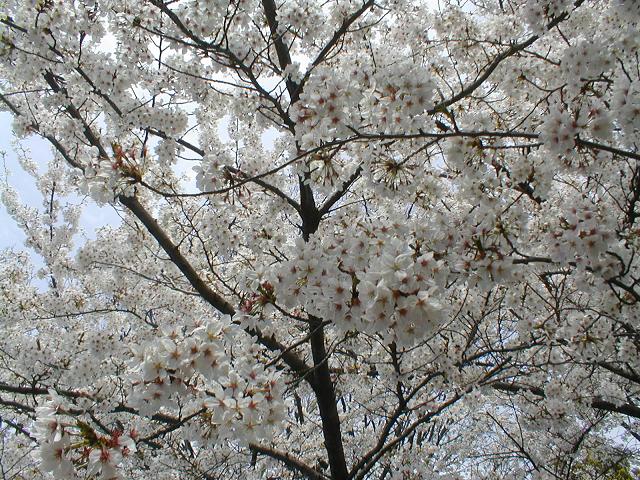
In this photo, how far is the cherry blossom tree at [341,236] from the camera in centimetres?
234

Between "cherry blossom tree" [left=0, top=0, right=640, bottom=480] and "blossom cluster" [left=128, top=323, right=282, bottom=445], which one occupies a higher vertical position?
"cherry blossom tree" [left=0, top=0, right=640, bottom=480]

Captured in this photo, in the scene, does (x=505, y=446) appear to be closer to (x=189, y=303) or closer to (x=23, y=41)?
(x=189, y=303)

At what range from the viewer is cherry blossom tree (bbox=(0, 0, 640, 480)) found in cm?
234

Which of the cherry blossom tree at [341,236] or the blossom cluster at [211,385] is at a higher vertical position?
the cherry blossom tree at [341,236]

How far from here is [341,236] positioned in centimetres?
284

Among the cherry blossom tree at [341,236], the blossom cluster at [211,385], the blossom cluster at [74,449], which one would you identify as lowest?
the blossom cluster at [74,449]

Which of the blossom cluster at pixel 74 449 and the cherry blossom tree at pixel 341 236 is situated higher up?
the cherry blossom tree at pixel 341 236

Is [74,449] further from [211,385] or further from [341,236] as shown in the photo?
[341,236]

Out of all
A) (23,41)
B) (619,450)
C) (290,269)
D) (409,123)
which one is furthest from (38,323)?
(619,450)

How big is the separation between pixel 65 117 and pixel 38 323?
577 cm

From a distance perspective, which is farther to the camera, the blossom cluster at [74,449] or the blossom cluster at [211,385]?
the blossom cluster at [211,385]

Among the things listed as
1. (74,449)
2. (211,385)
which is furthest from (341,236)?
(74,449)

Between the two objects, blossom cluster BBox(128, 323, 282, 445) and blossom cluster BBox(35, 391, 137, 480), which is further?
blossom cluster BBox(128, 323, 282, 445)

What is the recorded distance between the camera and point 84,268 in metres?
7.95
